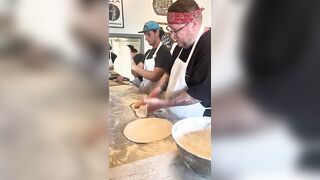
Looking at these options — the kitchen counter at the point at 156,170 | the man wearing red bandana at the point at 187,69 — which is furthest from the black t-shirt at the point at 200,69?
the kitchen counter at the point at 156,170

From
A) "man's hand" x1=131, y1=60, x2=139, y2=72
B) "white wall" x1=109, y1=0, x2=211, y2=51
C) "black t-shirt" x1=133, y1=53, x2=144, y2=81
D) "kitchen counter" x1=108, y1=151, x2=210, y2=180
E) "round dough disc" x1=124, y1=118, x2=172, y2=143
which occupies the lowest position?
"kitchen counter" x1=108, y1=151, x2=210, y2=180

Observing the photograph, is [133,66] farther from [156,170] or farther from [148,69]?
[156,170]

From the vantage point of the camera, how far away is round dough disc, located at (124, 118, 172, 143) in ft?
1.67

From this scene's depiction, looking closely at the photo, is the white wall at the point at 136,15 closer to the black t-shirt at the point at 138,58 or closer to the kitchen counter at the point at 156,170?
the black t-shirt at the point at 138,58

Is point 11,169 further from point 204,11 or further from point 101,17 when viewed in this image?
point 204,11

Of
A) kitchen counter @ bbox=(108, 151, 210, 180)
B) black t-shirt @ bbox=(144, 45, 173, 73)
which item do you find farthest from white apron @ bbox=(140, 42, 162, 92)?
kitchen counter @ bbox=(108, 151, 210, 180)

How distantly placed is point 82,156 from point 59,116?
66 millimetres

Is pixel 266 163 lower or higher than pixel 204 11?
lower

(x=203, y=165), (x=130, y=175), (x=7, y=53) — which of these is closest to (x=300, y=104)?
(x=203, y=165)

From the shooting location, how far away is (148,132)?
0.52m

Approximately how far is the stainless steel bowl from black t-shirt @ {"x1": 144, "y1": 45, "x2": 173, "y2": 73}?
0.12 meters

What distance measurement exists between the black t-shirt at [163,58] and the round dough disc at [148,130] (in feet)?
0.36

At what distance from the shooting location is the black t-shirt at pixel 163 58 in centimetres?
51

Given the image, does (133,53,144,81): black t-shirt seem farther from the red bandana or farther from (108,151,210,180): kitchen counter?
(108,151,210,180): kitchen counter
